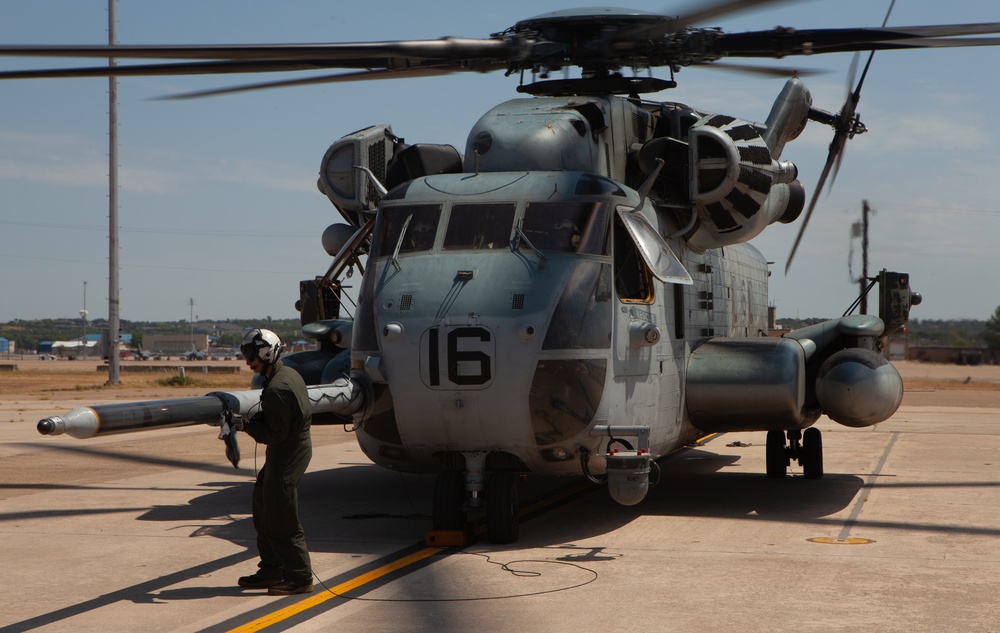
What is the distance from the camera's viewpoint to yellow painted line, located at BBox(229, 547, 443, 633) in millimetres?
6969

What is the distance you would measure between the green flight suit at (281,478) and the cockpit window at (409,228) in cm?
271

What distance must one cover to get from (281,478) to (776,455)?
8580mm

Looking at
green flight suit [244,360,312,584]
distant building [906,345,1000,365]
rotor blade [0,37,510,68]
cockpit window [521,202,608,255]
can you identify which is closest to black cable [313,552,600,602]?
green flight suit [244,360,312,584]

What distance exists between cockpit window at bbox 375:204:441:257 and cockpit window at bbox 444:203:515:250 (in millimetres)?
189

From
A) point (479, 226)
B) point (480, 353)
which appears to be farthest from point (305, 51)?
point (480, 353)

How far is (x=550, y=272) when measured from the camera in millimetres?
9781

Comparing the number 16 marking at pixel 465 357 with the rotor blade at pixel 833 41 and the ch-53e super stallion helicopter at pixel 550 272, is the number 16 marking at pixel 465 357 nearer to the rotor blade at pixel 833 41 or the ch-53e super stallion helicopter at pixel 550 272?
the ch-53e super stallion helicopter at pixel 550 272

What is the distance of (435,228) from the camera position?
34.1ft

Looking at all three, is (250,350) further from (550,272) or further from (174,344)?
(174,344)

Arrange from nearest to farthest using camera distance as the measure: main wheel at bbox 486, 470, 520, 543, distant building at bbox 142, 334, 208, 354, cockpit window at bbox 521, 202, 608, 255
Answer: main wheel at bbox 486, 470, 520, 543 → cockpit window at bbox 521, 202, 608, 255 → distant building at bbox 142, 334, 208, 354

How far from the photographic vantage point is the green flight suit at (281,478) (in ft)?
25.8

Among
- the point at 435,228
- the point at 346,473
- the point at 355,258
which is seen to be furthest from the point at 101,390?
the point at 435,228

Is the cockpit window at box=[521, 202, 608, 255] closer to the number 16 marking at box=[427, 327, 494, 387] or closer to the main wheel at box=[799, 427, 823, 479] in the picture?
the number 16 marking at box=[427, 327, 494, 387]

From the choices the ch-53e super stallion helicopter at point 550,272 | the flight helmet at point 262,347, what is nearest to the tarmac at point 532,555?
the ch-53e super stallion helicopter at point 550,272
